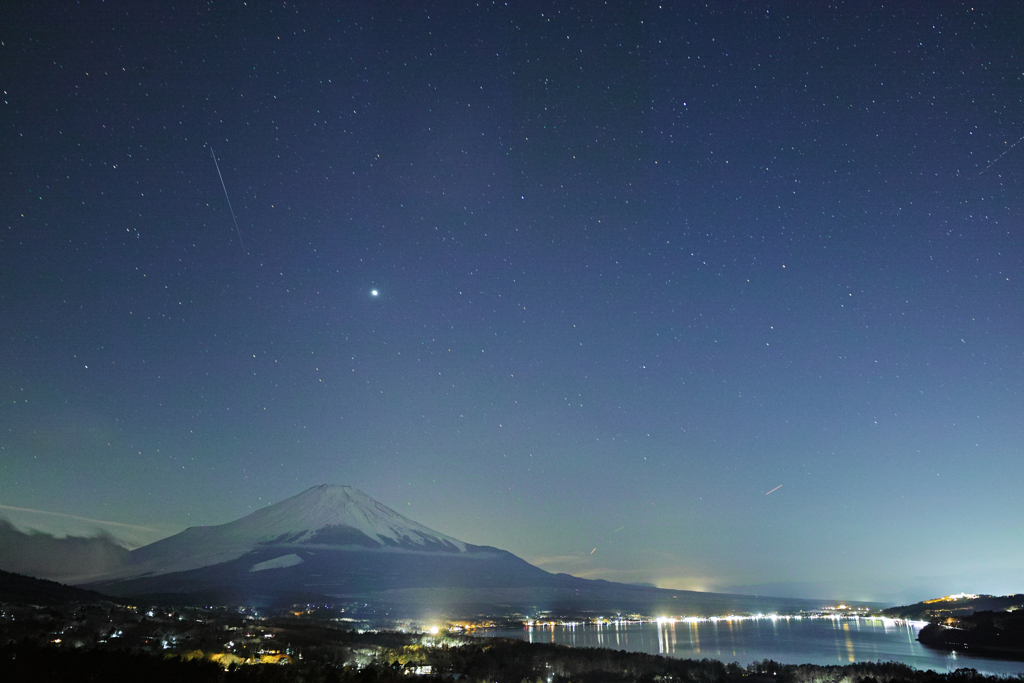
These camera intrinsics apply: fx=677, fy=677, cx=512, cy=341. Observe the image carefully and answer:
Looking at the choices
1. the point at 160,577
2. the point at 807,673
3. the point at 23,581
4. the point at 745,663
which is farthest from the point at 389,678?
the point at 160,577

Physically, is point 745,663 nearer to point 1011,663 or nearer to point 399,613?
point 1011,663

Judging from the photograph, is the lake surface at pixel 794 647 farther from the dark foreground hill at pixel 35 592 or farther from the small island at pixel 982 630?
the dark foreground hill at pixel 35 592

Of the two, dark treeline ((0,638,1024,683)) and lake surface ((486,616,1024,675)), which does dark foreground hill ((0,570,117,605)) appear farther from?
lake surface ((486,616,1024,675))

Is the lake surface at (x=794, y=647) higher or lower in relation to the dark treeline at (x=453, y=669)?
lower

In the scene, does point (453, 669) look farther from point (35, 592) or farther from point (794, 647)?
point (794, 647)

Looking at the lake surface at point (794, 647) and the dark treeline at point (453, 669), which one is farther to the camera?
the lake surface at point (794, 647)

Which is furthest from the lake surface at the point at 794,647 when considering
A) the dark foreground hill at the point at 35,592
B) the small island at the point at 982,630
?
the dark foreground hill at the point at 35,592

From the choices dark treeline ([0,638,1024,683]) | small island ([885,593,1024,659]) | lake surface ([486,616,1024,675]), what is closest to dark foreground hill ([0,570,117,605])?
dark treeline ([0,638,1024,683])

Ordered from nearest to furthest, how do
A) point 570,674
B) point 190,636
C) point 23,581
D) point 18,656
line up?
point 18,656, point 570,674, point 190,636, point 23,581

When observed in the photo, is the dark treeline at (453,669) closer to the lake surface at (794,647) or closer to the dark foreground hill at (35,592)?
the lake surface at (794,647)
